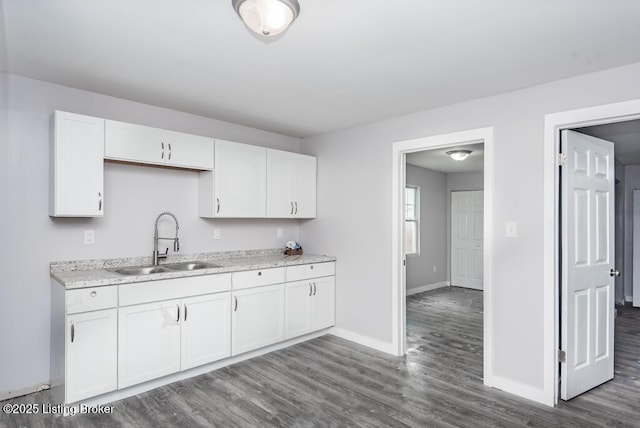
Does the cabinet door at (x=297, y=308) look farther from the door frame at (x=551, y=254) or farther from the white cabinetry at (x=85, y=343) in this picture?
the door frame at (x=551, y=254)

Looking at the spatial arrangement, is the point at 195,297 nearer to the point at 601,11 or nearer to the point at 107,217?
the point at 107,217

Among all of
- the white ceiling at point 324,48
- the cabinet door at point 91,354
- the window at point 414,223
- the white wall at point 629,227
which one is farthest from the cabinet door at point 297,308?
the white wall at point 629,227

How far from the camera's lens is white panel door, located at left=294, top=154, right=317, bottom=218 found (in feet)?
14.2

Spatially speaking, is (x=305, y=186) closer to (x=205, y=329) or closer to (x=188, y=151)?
(x=188, y=151)

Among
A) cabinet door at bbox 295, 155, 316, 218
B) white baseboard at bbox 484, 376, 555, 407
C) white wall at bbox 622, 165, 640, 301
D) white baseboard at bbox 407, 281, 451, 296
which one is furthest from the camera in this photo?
white baseboard at bbox 407, 281, 451, 296

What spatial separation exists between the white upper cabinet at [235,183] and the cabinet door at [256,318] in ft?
2.65

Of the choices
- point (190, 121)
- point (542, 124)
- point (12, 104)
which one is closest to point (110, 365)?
point (12, 104)

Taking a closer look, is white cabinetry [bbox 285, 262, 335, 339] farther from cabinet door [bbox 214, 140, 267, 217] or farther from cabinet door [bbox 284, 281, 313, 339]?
cabinet door [bbox 214, 140, 267, 217]

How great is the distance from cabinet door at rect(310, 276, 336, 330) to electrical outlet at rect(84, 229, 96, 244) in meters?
2.13

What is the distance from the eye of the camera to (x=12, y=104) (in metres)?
2.72

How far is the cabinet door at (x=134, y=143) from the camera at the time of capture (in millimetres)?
2906

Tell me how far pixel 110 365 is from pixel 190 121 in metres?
2.28

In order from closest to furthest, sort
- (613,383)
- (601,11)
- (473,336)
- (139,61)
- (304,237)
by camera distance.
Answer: (601,11), (139,61), (613,383), (473,336), (304,237)

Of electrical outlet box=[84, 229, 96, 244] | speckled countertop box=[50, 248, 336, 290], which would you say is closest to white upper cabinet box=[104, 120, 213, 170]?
electrical outlet box=[84, 229, 96, 244]
